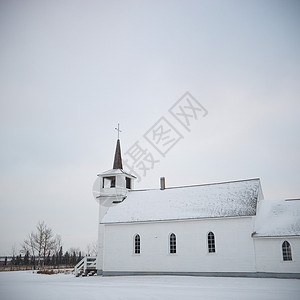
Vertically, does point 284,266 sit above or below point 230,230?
below

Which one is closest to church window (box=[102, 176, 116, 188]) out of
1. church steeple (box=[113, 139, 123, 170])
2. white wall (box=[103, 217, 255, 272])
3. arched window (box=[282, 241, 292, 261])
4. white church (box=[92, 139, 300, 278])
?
white church (box=[92, 139, 300, 278])

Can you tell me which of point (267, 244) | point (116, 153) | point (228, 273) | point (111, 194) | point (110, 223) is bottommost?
point (228, 273)

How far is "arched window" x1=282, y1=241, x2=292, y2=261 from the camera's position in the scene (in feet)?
79.6

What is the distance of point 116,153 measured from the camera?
38750 mm

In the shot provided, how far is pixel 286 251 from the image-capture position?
24.4 metres

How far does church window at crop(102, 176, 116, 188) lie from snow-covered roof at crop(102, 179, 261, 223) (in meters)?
2.42

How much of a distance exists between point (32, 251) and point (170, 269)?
38.3m

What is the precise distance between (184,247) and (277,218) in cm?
841

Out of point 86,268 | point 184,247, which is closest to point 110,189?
point 86,268

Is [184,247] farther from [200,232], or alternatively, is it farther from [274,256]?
[274,256]

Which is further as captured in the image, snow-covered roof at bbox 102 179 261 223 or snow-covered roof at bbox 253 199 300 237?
snow-covered roof at bbox 102 179 261 223

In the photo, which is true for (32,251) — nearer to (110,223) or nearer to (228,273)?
(110,223)

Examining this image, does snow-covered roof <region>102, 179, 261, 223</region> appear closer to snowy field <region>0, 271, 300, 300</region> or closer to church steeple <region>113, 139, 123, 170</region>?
church steeple <region>113, 139, 123, 170</region>

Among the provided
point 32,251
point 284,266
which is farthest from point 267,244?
point 32,251
